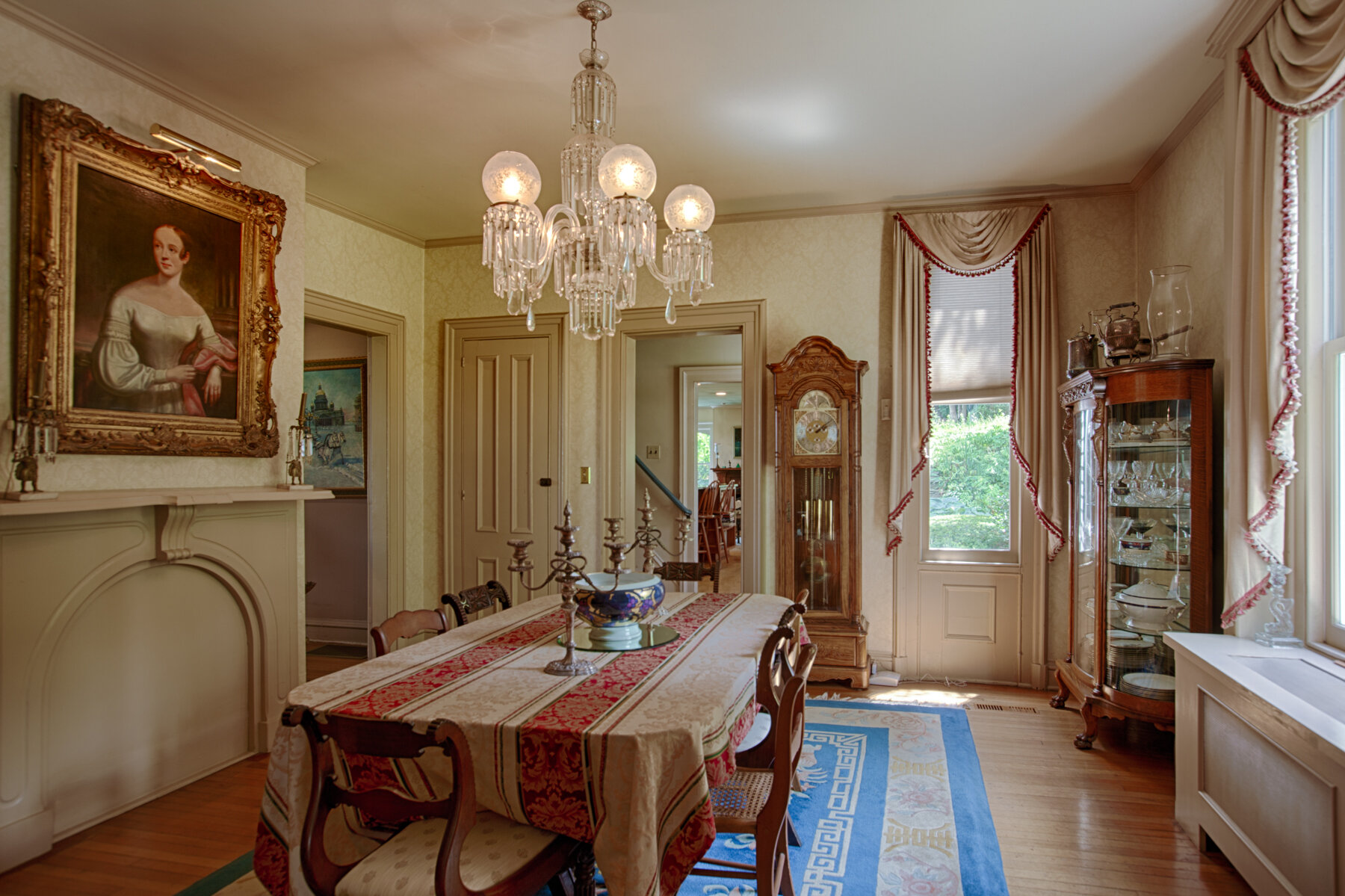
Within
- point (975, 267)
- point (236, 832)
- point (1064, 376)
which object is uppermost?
point (975, 267)

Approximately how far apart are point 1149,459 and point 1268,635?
93 centimetres

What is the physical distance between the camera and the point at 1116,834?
2602mm

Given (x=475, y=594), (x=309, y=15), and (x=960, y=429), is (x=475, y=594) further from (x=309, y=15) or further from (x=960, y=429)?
(x=960, y=429)

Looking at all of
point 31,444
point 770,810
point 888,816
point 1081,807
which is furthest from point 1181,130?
point 31,444

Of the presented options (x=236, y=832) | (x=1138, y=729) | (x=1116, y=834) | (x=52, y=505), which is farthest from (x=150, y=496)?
(x=1138, y=729)

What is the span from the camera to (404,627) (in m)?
2.34

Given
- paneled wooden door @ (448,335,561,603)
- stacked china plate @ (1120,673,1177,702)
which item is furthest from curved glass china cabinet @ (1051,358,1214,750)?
paneled wooden door @ (448,335,561,603)

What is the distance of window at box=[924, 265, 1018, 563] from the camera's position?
4.40 meters

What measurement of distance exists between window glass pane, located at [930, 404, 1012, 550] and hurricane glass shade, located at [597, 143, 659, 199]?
2688 millimetres

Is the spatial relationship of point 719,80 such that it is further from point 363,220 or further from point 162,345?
point 363,220

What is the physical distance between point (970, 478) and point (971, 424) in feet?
1.05

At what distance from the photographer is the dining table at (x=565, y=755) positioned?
5.09 feet

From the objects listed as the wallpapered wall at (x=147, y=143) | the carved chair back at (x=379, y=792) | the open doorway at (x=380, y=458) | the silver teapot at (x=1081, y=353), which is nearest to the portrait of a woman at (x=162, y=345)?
the wallpapered wall at (x=147, y=143)

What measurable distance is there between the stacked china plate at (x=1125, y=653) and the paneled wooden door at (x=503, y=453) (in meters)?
3.21
